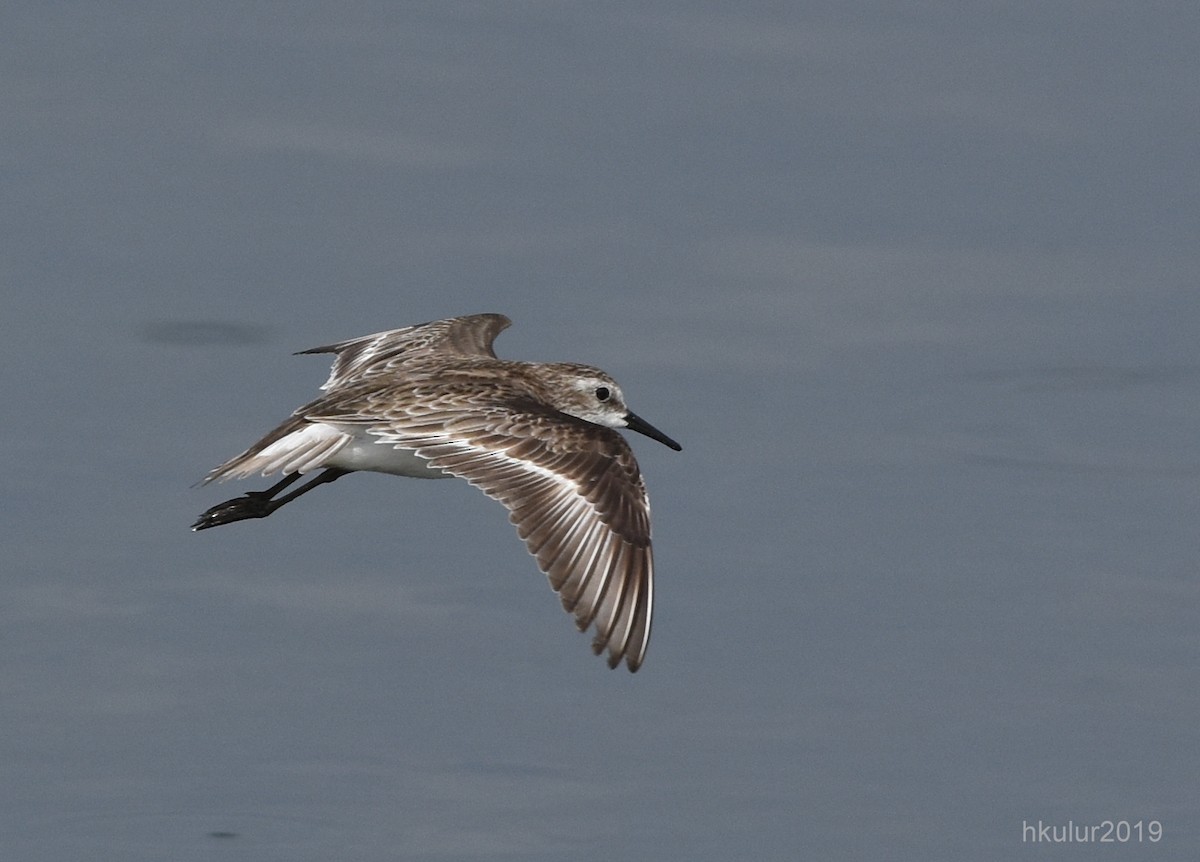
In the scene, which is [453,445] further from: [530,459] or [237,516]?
[237,516]

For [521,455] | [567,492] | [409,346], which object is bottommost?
[567,492]

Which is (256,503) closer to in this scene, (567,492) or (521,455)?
(521,455)

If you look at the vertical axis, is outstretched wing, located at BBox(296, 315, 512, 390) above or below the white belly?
above

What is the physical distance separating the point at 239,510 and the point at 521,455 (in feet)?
9.03

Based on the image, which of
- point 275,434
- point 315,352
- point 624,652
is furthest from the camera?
point 315,352

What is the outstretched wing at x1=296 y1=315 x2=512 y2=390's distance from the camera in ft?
56.0

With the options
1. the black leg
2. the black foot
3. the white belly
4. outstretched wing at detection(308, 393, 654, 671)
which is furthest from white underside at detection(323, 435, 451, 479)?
the black foot

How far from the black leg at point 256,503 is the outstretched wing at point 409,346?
31.7 inches

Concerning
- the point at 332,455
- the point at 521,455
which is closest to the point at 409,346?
the point at 332,455

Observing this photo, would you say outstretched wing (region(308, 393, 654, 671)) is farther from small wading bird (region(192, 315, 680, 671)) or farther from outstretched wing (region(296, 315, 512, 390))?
outstretched wing (region(296, 315, 512, 390))

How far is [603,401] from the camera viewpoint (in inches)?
635

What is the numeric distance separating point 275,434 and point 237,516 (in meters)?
1.48

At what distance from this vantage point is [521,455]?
1416cm

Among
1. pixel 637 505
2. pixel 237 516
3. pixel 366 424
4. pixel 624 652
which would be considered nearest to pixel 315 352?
pixel 237 516
